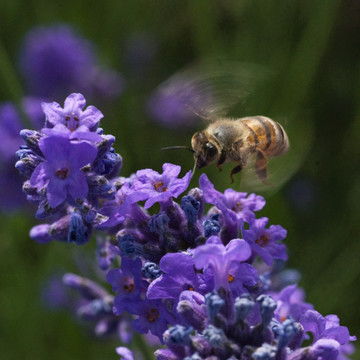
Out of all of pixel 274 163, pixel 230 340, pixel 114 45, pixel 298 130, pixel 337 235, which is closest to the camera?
pixel 230 340

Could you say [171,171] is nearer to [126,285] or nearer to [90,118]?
[90,118]

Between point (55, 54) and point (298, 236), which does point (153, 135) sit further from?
point (298, 236)

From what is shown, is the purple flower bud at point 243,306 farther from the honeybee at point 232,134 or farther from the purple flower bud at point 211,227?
the honeybee at point 232,134

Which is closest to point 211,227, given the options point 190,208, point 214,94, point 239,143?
point 190,208

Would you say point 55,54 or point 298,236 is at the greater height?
point 55,54

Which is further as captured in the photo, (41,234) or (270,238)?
(41,234)

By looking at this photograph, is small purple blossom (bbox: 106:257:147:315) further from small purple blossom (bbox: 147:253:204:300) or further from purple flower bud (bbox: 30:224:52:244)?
purple flower bud (bbox: 30:224:52:244)

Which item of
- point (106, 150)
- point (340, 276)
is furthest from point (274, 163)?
point (340, 276)
